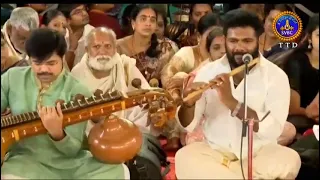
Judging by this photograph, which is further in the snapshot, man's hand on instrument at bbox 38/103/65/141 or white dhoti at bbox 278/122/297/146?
white dhoti at bbox 278/122/297/146

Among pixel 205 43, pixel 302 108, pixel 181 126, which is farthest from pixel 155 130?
pixel 302 108

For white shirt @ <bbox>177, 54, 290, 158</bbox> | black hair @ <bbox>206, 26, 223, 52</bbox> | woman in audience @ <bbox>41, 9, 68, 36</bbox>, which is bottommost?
white shirt @ <bbox>177, 54, 290, 158</bbox>

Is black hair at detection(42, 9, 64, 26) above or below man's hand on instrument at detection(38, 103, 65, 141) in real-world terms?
above

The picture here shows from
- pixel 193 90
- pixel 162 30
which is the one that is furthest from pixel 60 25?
pixel 193 90

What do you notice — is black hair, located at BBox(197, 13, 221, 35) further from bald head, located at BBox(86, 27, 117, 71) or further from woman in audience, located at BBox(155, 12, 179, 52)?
bald head, located at BBox(86, 27, 117, 71)

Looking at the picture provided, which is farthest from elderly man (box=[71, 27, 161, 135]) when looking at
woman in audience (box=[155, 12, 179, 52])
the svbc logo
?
the svbc logo

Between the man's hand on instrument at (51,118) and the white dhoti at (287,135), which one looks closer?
the man's hand on instrument at (51,118)

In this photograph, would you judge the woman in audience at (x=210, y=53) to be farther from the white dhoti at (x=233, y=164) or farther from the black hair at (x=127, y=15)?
the black hair at (x=127, y=15)

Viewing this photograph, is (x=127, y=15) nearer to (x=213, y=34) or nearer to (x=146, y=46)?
(x=146, y=46)

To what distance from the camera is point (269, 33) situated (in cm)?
127

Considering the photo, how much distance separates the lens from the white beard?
4.12ft

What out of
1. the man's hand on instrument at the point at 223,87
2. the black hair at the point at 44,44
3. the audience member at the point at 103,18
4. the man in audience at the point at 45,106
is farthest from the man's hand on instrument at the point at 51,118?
the man's hand on instrument at the point at 223,87

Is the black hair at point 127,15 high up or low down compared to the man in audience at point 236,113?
up

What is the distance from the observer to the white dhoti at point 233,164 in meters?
1.25
